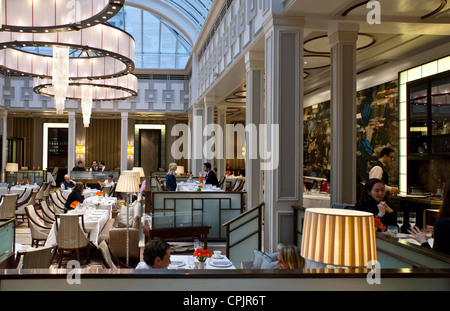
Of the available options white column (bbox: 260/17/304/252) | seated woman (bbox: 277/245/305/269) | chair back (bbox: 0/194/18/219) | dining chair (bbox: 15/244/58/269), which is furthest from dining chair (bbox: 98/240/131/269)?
chair back (bbox: 0/194/18/219)

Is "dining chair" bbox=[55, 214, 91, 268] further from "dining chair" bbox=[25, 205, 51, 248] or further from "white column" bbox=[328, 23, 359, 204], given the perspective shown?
"white column" bbox=[328, 23, 359, 204]

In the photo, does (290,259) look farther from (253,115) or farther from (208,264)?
(253,115)

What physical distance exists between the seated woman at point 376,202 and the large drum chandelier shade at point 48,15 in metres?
4.23

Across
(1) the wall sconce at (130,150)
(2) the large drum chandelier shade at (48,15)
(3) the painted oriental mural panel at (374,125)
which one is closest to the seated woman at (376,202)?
(2) the large drum chandelier shade at (48,15)

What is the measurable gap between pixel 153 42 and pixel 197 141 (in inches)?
289

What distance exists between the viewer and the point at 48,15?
5676 mm

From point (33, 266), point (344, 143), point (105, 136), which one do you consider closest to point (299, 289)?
point (33, 266)

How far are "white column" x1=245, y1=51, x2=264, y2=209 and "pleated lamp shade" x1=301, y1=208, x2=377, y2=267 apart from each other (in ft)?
18.5

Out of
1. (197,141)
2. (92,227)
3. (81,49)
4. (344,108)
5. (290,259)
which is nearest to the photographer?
(290,259)

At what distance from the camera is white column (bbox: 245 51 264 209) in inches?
304

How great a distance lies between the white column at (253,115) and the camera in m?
7.71

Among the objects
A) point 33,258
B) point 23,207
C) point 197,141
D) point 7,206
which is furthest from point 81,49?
point 197,141

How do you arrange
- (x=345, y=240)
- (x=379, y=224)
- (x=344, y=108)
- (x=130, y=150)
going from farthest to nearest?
(x=130, y=150)
(x=344, y=108)
(x=379, y=224)
(x=345, y=240)

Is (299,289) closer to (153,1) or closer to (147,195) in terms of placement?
(147,195)
